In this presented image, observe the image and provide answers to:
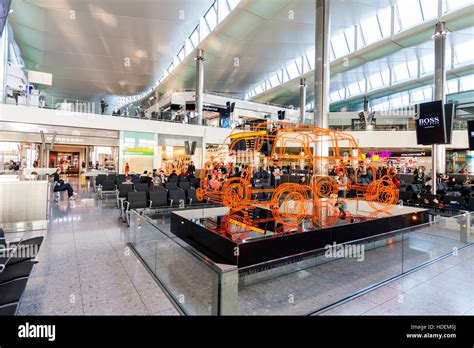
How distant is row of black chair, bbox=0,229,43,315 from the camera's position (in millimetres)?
2051

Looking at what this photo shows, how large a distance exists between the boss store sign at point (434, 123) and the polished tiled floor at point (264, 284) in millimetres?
2797

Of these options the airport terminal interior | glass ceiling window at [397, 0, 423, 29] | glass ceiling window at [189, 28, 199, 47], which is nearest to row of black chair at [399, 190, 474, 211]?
the airport terminal interior

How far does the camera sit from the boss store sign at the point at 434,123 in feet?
21.0

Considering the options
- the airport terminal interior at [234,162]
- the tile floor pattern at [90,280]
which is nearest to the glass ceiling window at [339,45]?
the airport terminal interior at [234,162]

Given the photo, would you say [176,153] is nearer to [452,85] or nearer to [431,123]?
[431,123]

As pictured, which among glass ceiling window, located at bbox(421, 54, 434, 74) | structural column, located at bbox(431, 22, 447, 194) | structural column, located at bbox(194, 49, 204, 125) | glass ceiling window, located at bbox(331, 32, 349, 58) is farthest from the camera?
glass ceiling window, located at bbox(421, 54, 434, 74)

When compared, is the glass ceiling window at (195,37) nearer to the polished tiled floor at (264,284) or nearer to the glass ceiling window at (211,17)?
the glass ceiling window at (211,17)

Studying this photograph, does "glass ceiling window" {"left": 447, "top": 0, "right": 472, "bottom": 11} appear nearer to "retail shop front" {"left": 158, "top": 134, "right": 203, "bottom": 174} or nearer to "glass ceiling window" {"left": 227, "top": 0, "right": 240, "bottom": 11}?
"glass ceiling window" {"left": 227, "top": 0, "right": 240, "bottom": 11}

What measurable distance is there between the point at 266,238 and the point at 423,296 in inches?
76.5

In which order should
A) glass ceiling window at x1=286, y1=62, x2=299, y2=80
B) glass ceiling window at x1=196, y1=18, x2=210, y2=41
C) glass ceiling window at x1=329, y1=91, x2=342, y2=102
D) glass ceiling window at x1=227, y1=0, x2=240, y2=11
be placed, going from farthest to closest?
glass ceiling window at x1=329, y1=91, x2=342, y2=102, glass ceiling window at x1=286, y1=62, x2=299, y2=80, glass ceiling window at x1=196, y1=18, x2=210, y2=41, glass ceiling window at x1=227, y1=0, x2=240, y2=11

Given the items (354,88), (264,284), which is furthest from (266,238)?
(354,88)

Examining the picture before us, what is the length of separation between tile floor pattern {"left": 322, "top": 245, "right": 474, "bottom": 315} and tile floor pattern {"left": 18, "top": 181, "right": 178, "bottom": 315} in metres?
2.07

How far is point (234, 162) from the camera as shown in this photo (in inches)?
252

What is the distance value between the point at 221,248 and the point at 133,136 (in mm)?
14204
